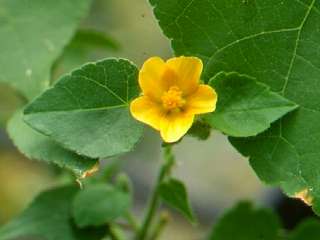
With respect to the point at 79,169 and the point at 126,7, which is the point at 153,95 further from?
the point at 126,7

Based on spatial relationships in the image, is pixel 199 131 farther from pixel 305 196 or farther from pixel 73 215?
pixel 73 215

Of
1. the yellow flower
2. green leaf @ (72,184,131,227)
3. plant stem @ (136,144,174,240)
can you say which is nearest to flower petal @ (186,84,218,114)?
the yellow flower

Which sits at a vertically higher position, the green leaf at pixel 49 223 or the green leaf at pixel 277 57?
the green leaf at pixel 277 57

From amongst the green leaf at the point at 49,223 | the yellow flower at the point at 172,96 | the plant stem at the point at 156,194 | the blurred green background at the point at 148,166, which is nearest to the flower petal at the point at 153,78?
the yellow flower at the point at 172,96

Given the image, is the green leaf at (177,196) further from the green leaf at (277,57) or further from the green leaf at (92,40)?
the green leaf at (92,40)

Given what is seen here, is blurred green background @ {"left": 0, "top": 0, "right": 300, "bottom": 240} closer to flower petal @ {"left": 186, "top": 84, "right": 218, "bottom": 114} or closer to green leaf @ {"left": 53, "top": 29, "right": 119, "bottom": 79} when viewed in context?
green leaf @ {"left": 53, "top": 29, "right": 119, "bottom": 79}

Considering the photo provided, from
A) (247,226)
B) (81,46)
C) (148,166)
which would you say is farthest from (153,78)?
(148,166)
